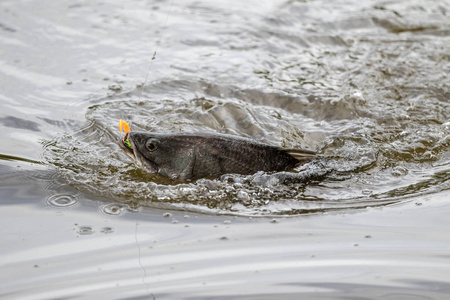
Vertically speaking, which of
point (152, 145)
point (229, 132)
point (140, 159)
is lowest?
point (229, 132)

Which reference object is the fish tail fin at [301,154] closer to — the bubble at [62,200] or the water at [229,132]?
the water at [229,132]

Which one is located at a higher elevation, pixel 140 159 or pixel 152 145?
pixel 152 145

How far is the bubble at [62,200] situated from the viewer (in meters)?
4.23

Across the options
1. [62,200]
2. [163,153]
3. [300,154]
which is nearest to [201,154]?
[163,153]

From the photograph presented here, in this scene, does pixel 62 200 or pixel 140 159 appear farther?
pixel 140 159

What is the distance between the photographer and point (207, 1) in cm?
909

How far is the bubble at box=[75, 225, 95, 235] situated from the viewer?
387cm

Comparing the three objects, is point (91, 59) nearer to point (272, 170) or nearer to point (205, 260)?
point (272, 170)

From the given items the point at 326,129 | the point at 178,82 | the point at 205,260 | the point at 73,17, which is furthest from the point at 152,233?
the point at 73,17

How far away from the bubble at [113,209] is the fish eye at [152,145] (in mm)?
431

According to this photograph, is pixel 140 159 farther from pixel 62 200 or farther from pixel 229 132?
pixel 229 132

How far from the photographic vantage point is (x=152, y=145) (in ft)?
14.3

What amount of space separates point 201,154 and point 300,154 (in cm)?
69

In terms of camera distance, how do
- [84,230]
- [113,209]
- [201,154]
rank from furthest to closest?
[201,154] < [113,209] < [84,230]
